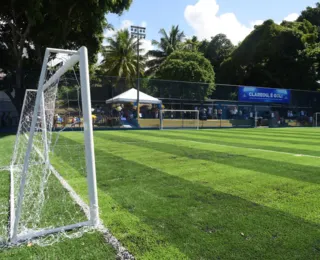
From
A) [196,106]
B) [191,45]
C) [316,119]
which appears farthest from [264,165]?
[191,45]

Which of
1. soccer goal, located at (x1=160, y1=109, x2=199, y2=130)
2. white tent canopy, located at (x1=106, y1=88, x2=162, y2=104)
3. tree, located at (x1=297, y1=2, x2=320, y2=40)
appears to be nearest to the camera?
white tent canopy, located at (x1=106, y1=88, x2=162, y2=104)

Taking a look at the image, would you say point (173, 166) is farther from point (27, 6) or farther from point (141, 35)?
point (141, 35)

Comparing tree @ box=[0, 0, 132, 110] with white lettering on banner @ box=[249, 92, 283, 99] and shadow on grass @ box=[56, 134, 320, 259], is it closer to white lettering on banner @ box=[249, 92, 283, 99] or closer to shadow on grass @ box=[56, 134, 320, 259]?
shadow on grass @ box=[56, 134, 320, 259]

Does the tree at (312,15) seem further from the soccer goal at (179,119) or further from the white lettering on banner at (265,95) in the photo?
the soccer goal at (179,119)

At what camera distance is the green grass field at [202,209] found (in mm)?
2982

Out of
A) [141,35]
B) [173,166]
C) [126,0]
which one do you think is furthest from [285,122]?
[173,166]

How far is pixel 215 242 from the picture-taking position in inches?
123

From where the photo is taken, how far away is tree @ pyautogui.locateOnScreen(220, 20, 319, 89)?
4100cm

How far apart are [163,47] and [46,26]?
105ft

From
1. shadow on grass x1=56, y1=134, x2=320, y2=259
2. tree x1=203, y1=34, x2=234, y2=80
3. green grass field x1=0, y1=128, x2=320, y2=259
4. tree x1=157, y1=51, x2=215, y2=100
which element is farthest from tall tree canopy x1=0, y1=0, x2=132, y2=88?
tree x1=203, y1=34, x2=234, y2=80

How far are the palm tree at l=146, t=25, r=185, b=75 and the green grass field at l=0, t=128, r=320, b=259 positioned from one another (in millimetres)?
43629

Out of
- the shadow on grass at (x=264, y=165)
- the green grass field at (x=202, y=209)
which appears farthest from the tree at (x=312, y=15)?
the green grass field at (x=202, y=209)

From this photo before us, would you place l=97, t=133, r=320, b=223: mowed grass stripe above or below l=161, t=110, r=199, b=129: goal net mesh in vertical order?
below

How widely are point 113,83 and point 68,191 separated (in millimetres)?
20706
